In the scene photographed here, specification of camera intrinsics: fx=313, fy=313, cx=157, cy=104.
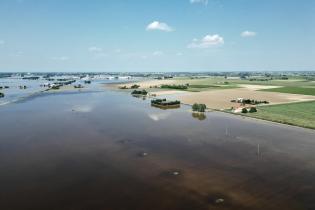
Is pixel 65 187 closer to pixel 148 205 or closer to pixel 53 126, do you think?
pixel 148 205

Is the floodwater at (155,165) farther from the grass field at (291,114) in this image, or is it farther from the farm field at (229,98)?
the farm field at (229,98)

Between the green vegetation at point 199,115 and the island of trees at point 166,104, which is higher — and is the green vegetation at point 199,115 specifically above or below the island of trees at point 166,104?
below

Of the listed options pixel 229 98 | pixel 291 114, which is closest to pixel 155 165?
pixel 291 114

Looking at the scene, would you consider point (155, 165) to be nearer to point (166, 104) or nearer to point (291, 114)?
point (291, 114)

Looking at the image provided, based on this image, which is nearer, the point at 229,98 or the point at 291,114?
the point at 291,114

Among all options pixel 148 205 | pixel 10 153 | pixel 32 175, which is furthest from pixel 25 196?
pixel 10 153

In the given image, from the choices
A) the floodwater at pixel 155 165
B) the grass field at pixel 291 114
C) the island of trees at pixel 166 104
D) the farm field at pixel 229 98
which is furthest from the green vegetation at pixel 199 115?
the island of trees at pixel 166 104

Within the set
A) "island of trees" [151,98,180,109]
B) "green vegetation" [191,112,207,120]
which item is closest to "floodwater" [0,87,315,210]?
"green vegetation" [191,112,207,120]
